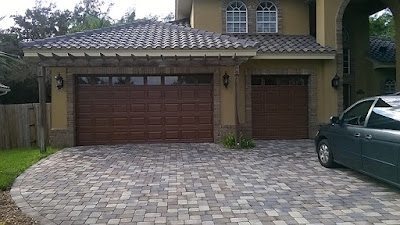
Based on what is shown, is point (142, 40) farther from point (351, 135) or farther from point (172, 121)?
point (351, 135)

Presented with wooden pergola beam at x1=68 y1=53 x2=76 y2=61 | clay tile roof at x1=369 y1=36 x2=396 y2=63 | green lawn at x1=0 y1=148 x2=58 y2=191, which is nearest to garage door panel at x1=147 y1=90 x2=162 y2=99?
wooden pergola beam at x1=68 y1=53 x2=76 y2=61

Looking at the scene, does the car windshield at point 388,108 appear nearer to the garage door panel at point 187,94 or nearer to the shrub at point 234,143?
the shrub at point 234,143

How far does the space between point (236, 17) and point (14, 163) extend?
9.82 metres

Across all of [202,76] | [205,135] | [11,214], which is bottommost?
[11,214]

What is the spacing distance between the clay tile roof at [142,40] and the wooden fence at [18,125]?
3010 mm

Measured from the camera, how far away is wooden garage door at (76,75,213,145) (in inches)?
457

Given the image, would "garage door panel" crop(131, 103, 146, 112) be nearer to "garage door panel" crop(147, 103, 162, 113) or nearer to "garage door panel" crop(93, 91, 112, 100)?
"garage door panel" crop(147, 103, 162, 113)

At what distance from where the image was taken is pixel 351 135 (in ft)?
21.4

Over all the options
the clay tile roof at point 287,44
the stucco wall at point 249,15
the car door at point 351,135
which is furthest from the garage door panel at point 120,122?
the car door at point 351,135

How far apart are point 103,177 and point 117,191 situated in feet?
3.92

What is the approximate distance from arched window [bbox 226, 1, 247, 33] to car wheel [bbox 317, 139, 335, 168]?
7.28 meters

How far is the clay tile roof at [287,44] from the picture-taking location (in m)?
11.9

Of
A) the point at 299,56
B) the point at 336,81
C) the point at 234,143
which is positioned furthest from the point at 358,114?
the point at 336,81

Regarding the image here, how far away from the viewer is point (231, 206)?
5129 millimetres
